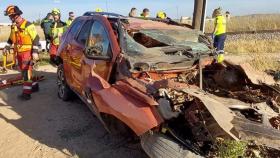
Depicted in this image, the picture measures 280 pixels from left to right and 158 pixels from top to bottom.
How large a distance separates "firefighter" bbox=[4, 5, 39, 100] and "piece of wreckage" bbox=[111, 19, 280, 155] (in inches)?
129

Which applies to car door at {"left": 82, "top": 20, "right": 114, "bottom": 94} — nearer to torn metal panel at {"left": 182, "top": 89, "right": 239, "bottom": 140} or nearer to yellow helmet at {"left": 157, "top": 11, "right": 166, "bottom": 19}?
torn metal panel at {"left": 182, "top": 89, "right": 239, "bottom": 140}

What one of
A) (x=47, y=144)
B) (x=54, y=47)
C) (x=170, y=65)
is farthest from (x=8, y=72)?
(x=170, y=65)

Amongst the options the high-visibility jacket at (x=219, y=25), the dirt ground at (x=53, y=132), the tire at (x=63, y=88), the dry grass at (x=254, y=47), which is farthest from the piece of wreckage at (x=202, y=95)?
the dry grass at (x=254, y=47)

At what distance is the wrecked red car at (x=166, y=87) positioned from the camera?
3969 mm

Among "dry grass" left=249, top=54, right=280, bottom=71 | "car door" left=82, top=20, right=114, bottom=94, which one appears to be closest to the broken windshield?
"car door" left=82, top=20, right=114, bottom=94

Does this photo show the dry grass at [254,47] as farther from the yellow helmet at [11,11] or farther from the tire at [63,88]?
the yellow helmet at [11,11]

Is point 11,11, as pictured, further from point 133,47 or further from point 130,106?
point 130,106

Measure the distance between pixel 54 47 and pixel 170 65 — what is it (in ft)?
23.6

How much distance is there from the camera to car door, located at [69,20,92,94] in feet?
22.3

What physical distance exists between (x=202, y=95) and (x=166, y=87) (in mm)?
390

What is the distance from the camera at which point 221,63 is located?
5543mm

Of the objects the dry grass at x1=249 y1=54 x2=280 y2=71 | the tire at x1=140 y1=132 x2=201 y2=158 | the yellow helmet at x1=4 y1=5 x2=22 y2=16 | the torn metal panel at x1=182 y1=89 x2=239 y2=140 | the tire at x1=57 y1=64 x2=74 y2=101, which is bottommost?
the tire at x1=57 y1=64 x2=74 y2=101

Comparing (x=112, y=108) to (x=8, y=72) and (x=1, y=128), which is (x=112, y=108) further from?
(x=8, y=72)

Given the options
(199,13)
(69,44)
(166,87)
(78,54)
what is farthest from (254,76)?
(199,13)
